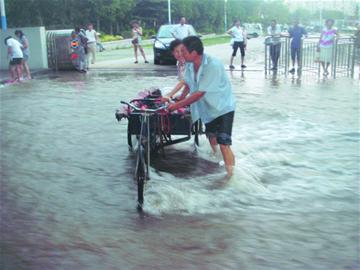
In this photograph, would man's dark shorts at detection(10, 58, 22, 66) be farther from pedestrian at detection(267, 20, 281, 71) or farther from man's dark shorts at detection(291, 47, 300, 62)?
man's dark shorts at detection(291, 47, 300, 62)

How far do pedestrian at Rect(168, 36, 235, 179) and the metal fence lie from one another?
1088 centimetres

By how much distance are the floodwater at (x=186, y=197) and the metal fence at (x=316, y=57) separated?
5827 mm

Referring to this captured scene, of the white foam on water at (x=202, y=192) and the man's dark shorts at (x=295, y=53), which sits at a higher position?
the man's dark shorts at (x=295, y=53)

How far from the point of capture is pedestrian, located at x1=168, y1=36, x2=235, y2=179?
615 centimetres

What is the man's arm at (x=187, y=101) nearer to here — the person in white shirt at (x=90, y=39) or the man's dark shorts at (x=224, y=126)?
the man's dark shorts at (x=224, y=126)

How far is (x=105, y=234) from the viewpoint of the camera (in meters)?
5.12

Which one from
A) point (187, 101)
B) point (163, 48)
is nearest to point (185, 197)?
point (187, 101)

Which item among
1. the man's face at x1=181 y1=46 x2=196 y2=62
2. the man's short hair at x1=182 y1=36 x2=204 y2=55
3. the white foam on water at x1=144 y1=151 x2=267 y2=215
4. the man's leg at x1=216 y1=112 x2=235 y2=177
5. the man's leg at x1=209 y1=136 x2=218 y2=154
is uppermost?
the man's short hair at x1=182 y1=36 x2=204 y2=55

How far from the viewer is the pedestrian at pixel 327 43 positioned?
1667cm

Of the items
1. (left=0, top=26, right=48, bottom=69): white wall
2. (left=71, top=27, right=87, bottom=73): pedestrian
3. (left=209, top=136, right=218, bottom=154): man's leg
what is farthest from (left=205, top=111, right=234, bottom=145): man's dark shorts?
(left=0, top=26, right=48, bottom=69): white wall

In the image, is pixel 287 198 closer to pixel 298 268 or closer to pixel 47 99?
pixel 298 268

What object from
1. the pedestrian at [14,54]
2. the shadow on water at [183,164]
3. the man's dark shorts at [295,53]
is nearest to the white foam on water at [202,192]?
the shadow on water at [183,164]

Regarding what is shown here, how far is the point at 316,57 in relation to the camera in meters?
17.5

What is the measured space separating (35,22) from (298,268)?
142 feet
